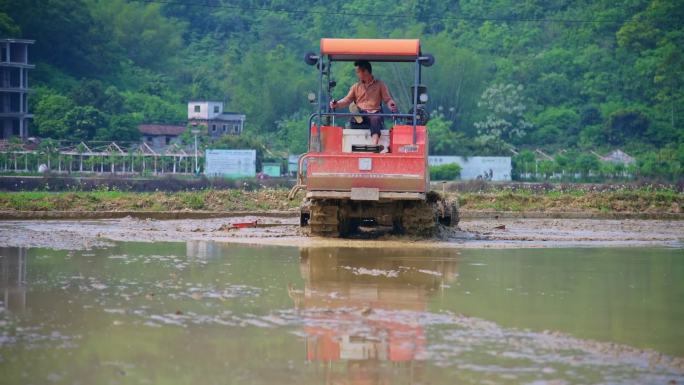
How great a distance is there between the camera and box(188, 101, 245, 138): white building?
8262 centimetres

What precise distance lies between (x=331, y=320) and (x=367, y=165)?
7.37 m

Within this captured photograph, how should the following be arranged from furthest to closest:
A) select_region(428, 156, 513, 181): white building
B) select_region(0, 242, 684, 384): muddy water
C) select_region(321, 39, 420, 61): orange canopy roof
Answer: select_region(428, 156, 513, 181): white building
select_region(321, 39, 420, 61): orange canopy roof
select_region(0, 242, 684, 384): muddy water

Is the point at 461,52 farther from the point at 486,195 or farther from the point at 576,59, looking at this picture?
the point at 486,195

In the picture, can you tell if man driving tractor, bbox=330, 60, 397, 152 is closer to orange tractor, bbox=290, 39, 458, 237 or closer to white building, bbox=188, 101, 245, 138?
orange tractor, bbox=290, 39, 458, 237

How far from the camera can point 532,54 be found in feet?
302

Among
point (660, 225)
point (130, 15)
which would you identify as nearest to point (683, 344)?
point (660, 225)

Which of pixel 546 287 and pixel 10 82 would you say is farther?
pixel 10 82

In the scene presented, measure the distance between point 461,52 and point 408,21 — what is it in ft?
40.0

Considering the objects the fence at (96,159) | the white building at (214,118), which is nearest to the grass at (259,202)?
the fence at (96,159)

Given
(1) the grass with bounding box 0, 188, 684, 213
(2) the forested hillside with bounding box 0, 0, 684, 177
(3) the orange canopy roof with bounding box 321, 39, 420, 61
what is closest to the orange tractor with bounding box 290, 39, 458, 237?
(3) the orange canopy roof with bounding box 321, 39, 420, 61

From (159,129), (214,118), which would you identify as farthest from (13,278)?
(214,118)

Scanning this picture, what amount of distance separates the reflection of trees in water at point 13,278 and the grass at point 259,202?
9811 millimetres

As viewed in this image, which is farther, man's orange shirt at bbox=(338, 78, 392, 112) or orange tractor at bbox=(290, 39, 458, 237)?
man's orange shirt at bbox=(338, 78, 392, 112)

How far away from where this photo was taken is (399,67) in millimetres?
81625
